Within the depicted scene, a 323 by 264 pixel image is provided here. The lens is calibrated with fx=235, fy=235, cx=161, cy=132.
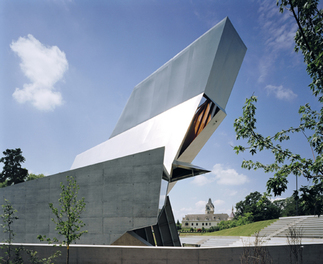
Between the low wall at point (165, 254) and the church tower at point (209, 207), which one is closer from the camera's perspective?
the low wall at point (165, 254)

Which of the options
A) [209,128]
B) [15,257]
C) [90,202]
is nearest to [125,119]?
[209,128]

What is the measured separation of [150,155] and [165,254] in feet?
16.8

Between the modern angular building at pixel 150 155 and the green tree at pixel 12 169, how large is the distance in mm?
25750

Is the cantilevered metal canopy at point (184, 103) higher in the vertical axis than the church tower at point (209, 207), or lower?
higher

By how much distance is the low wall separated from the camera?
26.4 feet

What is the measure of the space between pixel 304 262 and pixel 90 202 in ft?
33.0

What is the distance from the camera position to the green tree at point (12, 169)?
43500 mm

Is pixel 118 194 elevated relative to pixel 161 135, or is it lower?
lower

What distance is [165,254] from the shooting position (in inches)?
320

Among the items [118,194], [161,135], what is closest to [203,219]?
[161,135]

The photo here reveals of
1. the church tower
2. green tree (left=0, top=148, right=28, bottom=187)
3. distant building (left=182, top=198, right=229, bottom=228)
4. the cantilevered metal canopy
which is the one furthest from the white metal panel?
the church tower

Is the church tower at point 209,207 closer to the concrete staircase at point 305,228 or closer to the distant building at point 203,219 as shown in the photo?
the distant building at point 203,219

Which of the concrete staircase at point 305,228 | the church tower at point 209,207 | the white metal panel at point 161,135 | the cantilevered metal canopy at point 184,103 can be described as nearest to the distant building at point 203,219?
the church tower at point 209,207

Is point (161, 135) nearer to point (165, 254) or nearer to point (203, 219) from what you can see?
point (165, 254)
